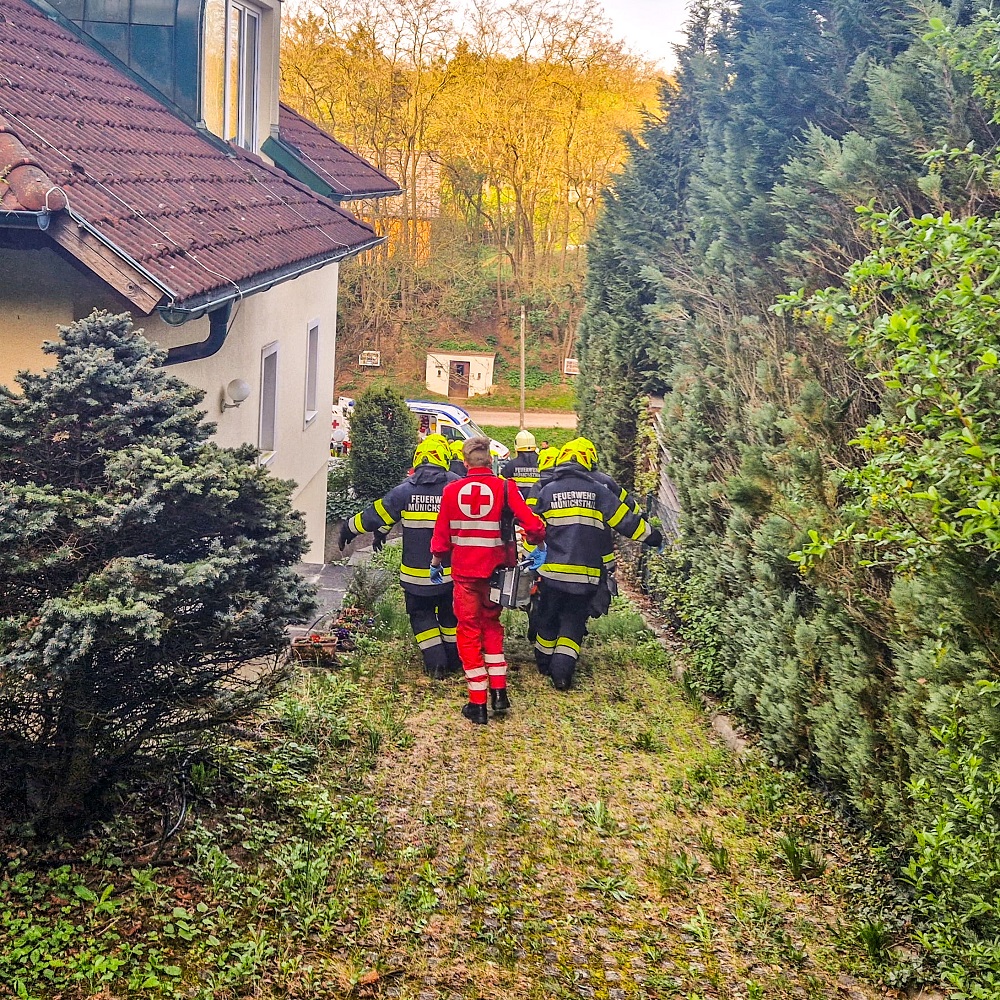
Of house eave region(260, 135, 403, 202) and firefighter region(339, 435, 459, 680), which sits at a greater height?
house eave region(260, 135, 403, 202)

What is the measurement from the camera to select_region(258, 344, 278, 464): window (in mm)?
11375

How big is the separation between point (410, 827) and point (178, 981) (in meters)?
1.72

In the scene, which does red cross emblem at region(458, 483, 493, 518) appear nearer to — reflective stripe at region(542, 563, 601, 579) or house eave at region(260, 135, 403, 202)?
reflective stripe at region(542, 563, 601, 579)

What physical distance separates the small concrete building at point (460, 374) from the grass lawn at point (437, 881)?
35994mm

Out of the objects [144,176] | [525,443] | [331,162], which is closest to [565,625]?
[525,443]

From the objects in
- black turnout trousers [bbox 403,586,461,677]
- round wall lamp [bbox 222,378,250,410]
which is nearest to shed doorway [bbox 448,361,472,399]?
round wall lamp [bbox 222,378,250,410]

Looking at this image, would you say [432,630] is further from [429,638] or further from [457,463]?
[457,463]

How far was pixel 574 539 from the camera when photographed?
824 cm

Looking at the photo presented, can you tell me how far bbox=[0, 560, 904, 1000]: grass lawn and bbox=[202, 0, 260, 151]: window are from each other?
622cm

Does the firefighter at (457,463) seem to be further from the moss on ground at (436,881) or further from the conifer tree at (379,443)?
the conifer tree at (379,443)

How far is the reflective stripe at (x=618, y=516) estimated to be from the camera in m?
8.29

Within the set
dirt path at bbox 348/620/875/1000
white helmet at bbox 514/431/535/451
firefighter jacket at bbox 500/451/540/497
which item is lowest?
dirt path at bbox 348/620/875/1000

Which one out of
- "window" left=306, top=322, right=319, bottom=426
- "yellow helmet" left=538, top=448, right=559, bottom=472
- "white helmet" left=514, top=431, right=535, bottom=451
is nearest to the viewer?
"yellow helmet" left=538, top=448, right=559, bottom=472

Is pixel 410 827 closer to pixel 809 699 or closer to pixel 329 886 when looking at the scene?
pixel 329 886
